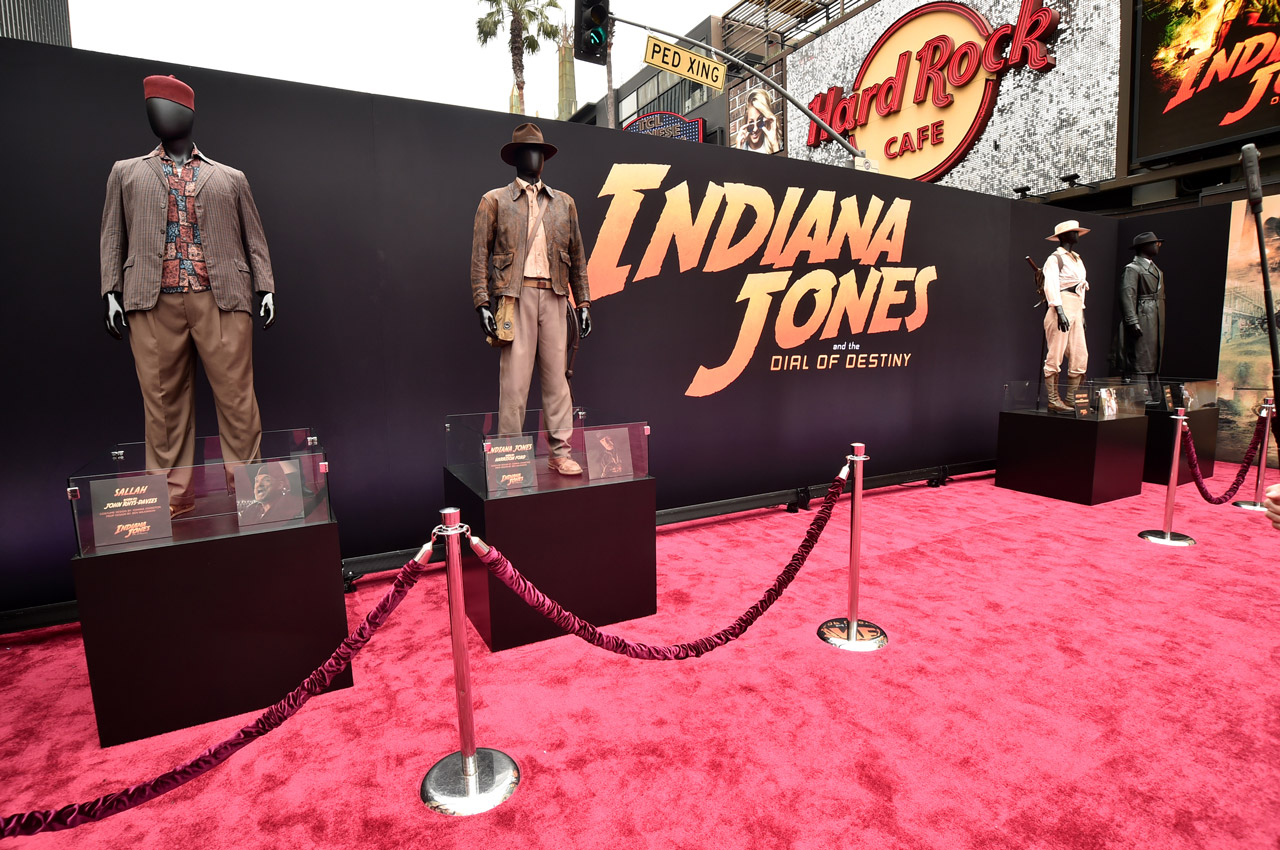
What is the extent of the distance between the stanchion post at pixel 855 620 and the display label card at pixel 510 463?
139 cm

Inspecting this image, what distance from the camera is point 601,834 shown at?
5.27 feet

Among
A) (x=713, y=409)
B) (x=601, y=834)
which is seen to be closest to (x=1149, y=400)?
(x=713, y=409)

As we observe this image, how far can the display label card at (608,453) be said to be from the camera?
2838 millimetres

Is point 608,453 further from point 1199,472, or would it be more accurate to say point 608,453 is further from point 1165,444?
point 1165,444

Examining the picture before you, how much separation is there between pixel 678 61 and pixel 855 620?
221 inches

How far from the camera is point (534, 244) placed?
2.98 metres

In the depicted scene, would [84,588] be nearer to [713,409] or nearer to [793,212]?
[713,409]

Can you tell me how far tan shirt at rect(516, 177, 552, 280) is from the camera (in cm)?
298

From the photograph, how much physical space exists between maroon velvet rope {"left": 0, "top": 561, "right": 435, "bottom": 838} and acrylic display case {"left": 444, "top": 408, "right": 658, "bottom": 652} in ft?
3.07

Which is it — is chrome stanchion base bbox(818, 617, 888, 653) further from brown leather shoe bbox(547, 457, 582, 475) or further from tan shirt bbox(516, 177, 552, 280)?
tan shirt bbox(516, 177, 552, 280)

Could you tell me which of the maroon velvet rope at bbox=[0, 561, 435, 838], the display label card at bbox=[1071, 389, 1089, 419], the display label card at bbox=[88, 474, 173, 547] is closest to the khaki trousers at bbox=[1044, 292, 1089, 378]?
the display label card at bbox=[1071, 389, 1089, 419]

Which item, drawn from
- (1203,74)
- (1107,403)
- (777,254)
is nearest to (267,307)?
(777,254)

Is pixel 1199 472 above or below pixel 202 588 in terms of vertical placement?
below

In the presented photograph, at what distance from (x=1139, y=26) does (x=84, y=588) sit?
425 inches
